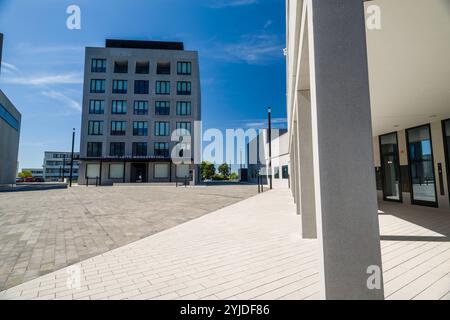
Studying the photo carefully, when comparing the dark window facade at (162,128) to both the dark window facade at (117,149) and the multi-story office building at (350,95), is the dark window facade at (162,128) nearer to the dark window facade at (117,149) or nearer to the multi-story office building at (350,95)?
the dark window facade at (117,149)

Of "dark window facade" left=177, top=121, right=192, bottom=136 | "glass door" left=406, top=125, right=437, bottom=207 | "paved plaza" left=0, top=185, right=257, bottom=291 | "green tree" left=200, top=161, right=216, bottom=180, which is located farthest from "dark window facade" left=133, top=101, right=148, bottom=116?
"green tree" left=200, top=161, right=216, bottom=180

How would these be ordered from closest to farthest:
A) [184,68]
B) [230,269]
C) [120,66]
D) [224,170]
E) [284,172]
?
[230,269], [284,172], [184,68], [120,66], [224,170]

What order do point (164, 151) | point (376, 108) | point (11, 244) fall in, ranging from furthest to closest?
point (164, 151)
point (376, 108)
point (11, 244)

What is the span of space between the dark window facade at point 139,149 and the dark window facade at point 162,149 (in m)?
1.91

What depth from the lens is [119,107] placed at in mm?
42375

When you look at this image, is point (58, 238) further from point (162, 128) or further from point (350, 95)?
point (162, 128)

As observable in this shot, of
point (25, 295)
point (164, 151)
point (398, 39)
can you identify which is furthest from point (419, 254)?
point (164, 151)

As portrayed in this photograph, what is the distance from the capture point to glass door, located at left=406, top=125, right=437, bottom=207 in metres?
10.9

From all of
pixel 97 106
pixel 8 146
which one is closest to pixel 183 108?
pixel 97 106

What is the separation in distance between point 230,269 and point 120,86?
45.8 meters

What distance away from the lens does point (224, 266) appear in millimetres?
4109

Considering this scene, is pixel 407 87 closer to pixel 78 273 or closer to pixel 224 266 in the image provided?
pixel 224 266

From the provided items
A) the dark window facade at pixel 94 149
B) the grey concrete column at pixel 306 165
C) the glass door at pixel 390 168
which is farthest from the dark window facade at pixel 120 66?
the grey concrete column at pixel 306 165

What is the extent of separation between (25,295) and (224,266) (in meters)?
2.80
